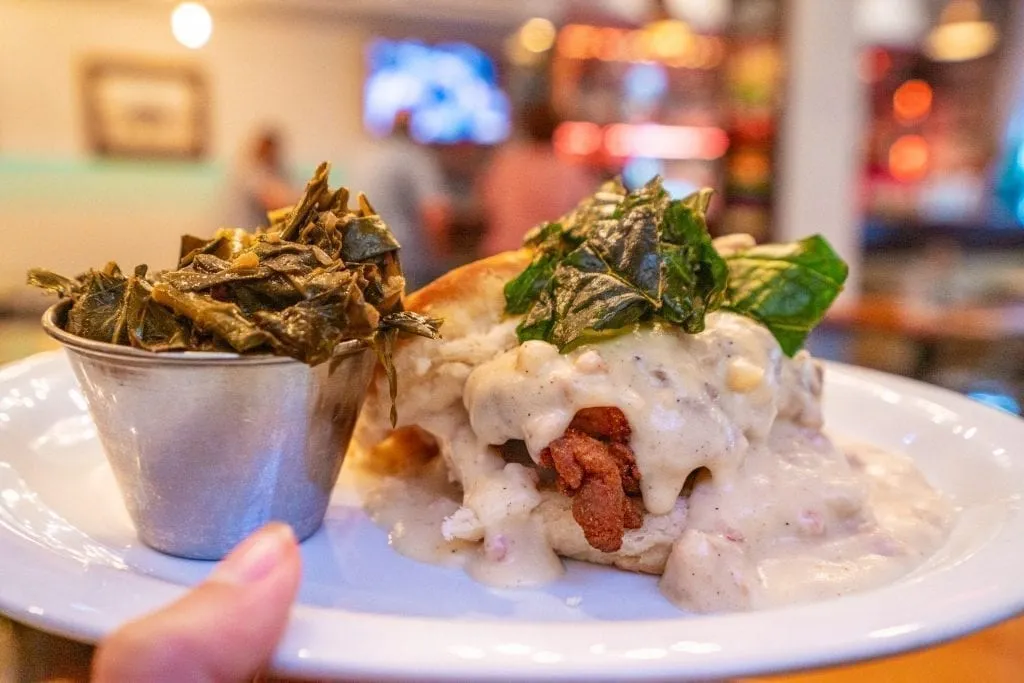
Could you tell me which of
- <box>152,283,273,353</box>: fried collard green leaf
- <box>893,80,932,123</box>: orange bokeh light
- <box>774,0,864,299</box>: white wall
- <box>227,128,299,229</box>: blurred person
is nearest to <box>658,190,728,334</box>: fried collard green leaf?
<box>152,283,273,353</box>: fried collard green leaf

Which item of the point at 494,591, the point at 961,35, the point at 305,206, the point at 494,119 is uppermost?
the point at 961,35

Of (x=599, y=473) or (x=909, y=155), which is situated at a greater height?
(x=909, y=155)

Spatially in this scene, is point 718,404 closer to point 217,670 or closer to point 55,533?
point 217,670

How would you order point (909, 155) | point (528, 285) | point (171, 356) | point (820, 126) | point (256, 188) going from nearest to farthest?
point (171, 356), point (528, 285), point (820, 126), point (256, 188), point (909, 155)

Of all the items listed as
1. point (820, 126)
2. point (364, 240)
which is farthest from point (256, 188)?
point (364, 240)

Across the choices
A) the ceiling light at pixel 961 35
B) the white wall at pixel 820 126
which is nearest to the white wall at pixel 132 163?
the white wall at pixel 820 126

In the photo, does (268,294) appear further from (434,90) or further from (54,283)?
(434,90)

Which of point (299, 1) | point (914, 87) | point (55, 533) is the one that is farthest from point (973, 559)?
point (914, 87)

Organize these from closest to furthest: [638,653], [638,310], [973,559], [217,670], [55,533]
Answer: [217,670] → [638,653] → [973,559] → [55,533] → [638,310]
